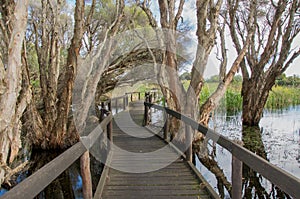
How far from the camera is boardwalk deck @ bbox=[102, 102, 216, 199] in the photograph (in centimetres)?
319

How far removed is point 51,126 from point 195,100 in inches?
158

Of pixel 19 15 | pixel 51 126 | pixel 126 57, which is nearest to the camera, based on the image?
pixel 19 15

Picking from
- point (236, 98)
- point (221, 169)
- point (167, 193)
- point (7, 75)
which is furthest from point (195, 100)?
point (236, 98)

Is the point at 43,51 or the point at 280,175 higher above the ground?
the point at 43,51

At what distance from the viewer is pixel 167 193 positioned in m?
3.18

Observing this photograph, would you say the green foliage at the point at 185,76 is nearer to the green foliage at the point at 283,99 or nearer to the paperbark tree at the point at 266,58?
the paperbark tree at the point at 266,58

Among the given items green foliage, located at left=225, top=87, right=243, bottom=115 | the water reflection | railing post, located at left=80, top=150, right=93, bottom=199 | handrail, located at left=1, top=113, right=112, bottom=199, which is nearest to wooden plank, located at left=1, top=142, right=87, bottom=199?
handrail, located at left=1, top=113, right=112, bottom=199

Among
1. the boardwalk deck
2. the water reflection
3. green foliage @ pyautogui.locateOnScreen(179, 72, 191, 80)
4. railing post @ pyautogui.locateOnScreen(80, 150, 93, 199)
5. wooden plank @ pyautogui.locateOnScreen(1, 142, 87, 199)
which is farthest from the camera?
green foliage @ pyautogui.locateOnScreen(179, 72, 191, 80)

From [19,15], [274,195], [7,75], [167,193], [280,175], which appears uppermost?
[19,15]

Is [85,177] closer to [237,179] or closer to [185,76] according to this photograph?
[237,179]

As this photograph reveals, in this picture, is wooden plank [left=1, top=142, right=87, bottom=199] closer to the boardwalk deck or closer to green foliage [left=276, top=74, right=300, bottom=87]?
the boardwalk deck

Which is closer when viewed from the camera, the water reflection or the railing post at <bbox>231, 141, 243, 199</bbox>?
the railing post at <bbox>231, 141, 243, 199</bbox>

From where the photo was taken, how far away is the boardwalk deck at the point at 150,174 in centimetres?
319

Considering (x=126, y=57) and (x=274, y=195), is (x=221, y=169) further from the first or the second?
(x=126, y=57)
